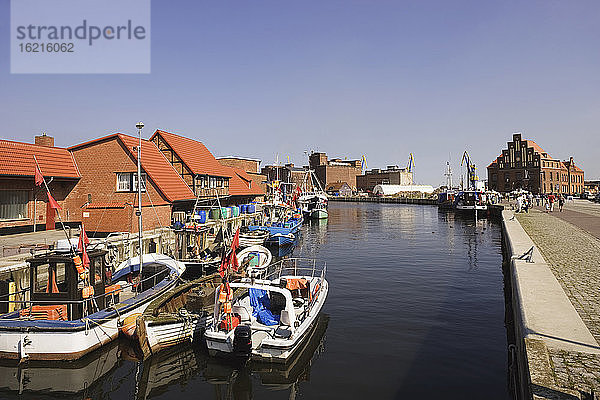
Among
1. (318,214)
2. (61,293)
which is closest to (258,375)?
(61,293)

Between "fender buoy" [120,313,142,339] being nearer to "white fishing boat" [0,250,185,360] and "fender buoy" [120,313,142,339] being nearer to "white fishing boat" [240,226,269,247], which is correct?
"white fishing boat" [0,250,185,360]

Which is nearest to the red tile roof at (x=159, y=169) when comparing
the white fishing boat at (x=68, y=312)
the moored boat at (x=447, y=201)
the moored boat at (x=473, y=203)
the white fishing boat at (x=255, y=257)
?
the white fishing boat at (x=255, y=257)

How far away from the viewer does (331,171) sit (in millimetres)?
182750

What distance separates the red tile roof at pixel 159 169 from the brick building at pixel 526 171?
10912cm

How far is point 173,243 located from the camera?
1226 inches

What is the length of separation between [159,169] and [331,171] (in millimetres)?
148337

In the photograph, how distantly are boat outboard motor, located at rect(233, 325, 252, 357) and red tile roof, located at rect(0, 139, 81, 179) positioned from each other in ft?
76.9

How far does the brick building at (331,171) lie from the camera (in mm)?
180875

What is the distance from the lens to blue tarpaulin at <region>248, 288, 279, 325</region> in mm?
15820

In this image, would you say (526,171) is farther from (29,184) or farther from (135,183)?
(29,184)

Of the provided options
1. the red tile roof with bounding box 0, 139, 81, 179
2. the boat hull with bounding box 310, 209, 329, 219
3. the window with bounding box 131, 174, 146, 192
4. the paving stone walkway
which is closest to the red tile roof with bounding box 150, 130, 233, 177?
the window with bounding box 131, 174, 146, 192

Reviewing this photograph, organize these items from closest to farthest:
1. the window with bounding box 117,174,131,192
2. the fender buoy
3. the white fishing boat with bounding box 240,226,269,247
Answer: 1. the fender buoy
2. the window with bounding box 117,174,131,192
3. the white fishing boat with bounding box 240,226,269,247

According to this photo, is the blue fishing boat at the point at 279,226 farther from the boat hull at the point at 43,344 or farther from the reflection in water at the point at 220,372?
the boat hull at the point at 43,344

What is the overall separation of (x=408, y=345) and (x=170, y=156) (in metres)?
32.5
